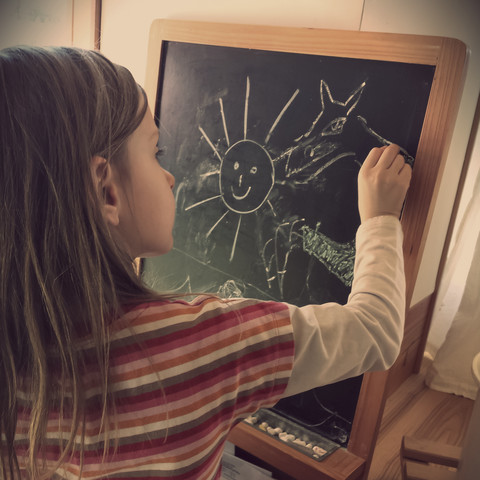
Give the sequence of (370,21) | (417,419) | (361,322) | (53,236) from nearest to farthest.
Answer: (53,236), (361,322), (370,21), (417,419)

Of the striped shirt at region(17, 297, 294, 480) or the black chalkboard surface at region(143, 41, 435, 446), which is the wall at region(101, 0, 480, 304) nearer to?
the black chalkboard surface at region(143, 41, 435, 446)

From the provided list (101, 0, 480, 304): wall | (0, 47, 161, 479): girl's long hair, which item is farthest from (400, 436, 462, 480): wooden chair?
(0, 47, 161, 479): girl's long hair

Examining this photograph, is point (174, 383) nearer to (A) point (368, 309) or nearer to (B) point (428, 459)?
(A) point (368, 309)

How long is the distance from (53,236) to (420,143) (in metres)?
0.58

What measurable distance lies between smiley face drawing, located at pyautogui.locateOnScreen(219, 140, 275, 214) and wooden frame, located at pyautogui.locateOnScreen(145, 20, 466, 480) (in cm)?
20

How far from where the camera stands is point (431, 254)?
1110 millimetres

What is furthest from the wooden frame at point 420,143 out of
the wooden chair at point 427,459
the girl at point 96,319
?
the girl at point 96,319

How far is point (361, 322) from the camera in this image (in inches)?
27.0

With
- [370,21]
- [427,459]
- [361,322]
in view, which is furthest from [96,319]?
[427,459]

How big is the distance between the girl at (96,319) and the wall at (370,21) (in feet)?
1.67

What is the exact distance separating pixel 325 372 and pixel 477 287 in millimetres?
720

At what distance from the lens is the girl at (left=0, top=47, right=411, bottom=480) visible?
20.8 inches

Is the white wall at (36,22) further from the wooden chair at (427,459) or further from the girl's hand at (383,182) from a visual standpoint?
the wooden chair at (427,459)

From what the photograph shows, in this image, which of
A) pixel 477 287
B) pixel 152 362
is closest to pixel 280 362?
pixel 152 362
